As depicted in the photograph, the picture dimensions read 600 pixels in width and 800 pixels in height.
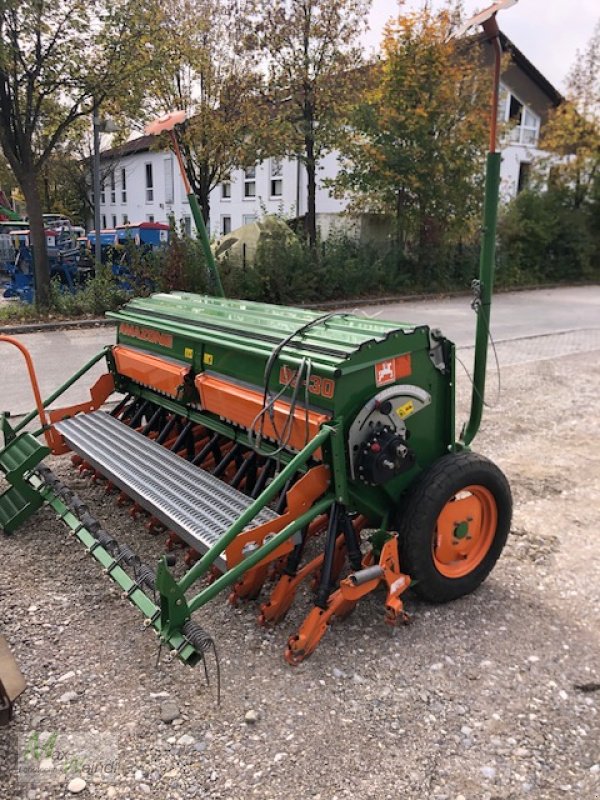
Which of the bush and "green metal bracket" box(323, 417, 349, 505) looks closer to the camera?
"green metal bracket" box(323, 417, 349, 505)

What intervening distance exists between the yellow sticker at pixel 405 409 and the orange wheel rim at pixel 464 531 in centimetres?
48

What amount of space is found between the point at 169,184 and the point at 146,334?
26.7 metres

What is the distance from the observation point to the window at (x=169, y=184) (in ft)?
94.4

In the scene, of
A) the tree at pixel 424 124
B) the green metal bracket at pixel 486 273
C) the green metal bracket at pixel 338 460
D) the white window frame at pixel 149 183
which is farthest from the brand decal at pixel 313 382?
the white window frame at pixel 149 183

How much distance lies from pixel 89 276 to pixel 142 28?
5.54m

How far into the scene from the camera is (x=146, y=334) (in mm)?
4656

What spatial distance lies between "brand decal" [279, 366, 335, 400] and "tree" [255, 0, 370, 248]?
1246 centimetres

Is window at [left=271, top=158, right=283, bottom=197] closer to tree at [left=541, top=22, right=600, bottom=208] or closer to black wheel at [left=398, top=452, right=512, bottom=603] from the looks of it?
tree at [left=541, top=22, right=600, bottom=208]

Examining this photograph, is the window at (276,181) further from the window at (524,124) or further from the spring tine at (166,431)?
the spring tine at (166,431)

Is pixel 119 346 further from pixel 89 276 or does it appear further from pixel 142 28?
pixel 89 276

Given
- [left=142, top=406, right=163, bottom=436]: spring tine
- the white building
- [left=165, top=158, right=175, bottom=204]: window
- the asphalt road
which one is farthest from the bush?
[left=142, top=406, right=163, bottom=436]: spring tine

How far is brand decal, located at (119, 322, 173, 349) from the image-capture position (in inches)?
173

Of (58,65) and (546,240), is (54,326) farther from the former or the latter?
(546,240)

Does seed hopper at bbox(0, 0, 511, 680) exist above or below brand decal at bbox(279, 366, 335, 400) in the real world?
below
